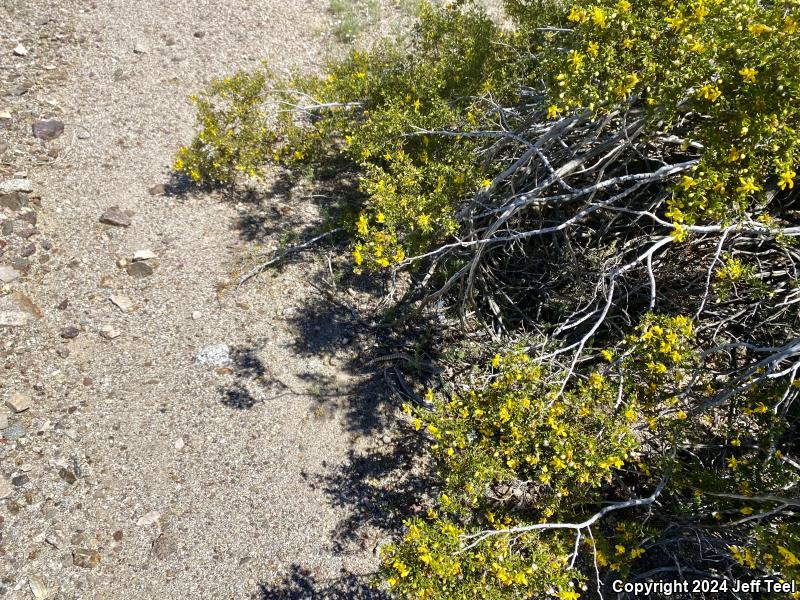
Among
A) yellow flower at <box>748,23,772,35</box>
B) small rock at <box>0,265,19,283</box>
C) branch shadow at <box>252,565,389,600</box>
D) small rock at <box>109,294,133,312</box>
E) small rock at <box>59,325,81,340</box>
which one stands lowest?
branch shadow at <box>252,565,389,600</box>

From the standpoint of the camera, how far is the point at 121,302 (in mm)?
3484

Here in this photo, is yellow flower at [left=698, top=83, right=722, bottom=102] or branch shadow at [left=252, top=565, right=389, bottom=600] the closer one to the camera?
yellow flower at [left=698, top=83, right=722, bottom=102]

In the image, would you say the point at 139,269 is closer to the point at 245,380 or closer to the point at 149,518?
the point at 245,380

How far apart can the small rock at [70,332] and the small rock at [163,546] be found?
1.47 m

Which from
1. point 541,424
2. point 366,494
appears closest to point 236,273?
point 366,494

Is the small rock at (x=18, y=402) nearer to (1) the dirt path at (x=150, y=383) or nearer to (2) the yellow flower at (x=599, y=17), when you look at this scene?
(1) the dirt path at (x=150, y=383)

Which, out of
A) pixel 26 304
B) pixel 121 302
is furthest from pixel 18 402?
pixel 121 302

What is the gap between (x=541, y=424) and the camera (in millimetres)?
2236

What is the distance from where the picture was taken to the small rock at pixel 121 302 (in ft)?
11.4

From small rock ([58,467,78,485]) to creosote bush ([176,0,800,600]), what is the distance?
179cm

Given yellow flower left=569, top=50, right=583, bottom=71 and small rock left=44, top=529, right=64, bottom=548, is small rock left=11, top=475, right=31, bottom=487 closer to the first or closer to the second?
small rock left=44, top=529, right=64, bottom=548

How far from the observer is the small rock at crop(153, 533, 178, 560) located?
2.59 meters

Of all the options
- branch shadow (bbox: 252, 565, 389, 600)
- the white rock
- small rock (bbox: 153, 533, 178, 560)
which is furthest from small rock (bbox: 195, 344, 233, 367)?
the white rock

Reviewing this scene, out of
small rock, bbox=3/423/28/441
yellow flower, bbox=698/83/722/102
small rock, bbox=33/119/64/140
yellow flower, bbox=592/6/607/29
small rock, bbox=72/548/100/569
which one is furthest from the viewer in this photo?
small rock, bbox=33/119/64/140
